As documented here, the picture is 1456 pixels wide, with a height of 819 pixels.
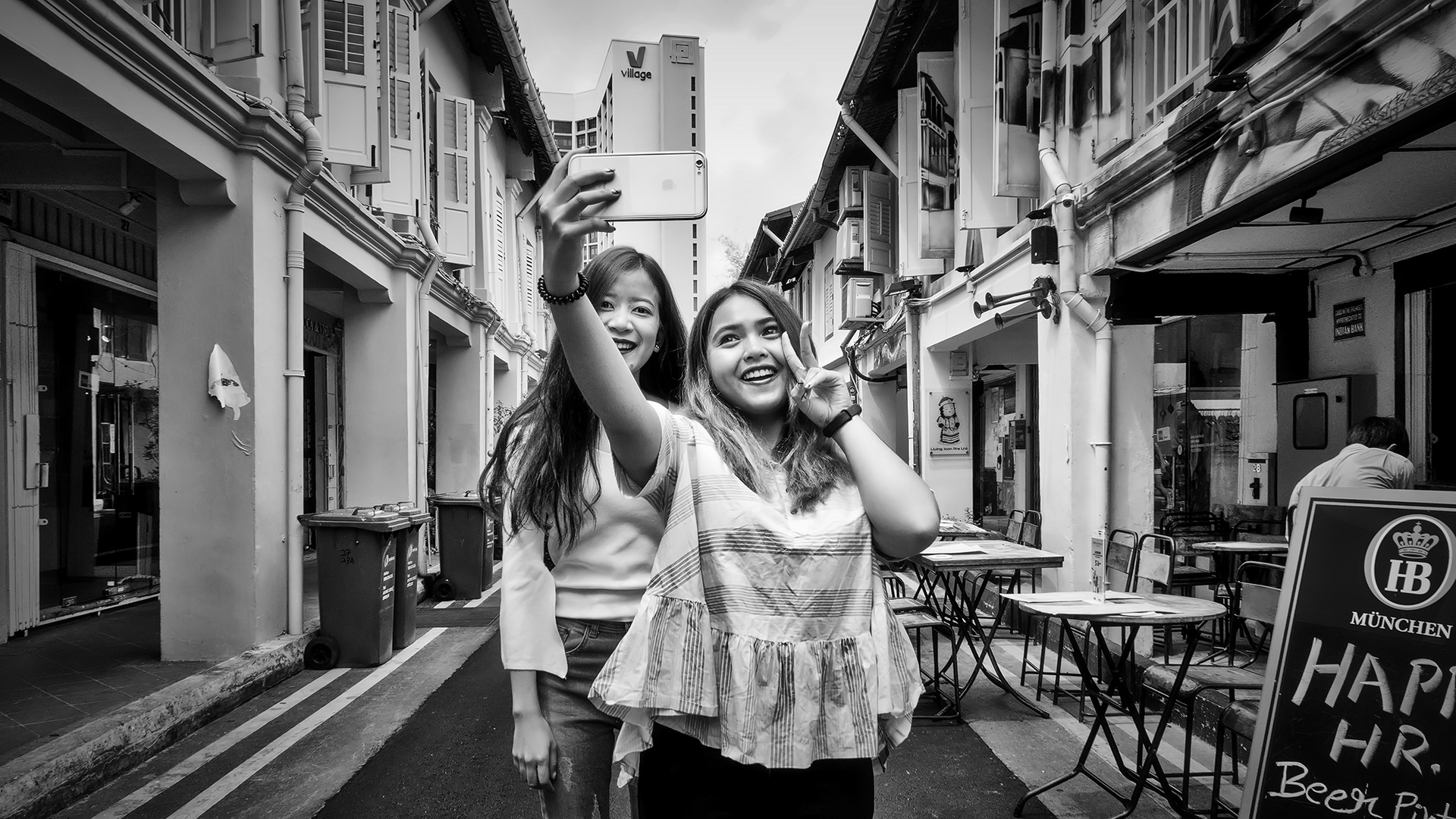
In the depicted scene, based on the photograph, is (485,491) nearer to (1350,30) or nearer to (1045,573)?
(1350,30)

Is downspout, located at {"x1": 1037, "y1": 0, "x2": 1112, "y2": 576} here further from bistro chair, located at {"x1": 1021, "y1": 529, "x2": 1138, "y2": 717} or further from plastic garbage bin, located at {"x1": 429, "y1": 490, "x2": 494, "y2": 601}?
plastic garbage bin, located at {"x1": 429, "y1": 490, "x2": 494, "y2": 601}

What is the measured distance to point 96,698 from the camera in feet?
15.7

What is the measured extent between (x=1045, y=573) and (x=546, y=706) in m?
6.54

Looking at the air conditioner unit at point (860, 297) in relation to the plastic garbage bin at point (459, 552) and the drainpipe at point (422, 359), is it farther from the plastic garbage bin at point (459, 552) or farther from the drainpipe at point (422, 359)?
the plastic garbage bin at point (459, 552)

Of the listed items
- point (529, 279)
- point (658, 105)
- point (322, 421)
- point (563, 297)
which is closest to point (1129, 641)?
point (563, 297)

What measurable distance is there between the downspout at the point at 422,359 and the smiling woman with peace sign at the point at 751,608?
9052 millimetres

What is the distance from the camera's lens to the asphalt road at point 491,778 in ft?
12.0

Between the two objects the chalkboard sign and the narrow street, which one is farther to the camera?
the narrow street

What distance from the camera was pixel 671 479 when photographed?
1501 mm

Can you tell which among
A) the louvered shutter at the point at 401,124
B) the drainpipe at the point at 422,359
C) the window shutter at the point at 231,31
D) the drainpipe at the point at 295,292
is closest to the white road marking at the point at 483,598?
the drainpipe at the point at 422,359

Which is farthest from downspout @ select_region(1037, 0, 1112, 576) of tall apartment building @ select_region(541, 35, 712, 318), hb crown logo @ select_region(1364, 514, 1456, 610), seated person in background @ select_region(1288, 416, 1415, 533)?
tall apartment building @ select_region(541, 35, 712, 318)

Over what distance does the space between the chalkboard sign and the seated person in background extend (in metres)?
2.96

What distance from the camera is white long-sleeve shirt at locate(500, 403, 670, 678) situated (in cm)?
169

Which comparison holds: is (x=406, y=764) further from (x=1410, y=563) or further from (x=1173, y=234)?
(x=1173, y=234)
